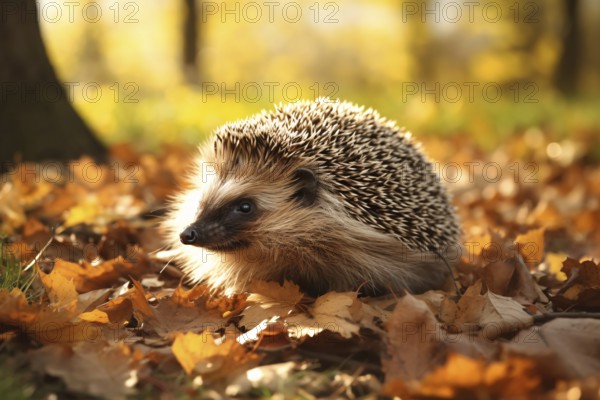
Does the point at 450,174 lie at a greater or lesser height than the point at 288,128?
lesser

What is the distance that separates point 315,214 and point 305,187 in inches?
7.7

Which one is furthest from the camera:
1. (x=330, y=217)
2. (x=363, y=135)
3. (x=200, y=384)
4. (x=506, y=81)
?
(x=506, y=81)

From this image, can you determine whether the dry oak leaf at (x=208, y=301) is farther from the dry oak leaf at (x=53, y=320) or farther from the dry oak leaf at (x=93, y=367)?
the dry oak leaf at (x=93, y=367)

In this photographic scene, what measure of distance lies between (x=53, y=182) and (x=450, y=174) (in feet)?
16.5

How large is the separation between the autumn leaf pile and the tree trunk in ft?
4.61

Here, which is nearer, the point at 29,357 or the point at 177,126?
the point at 29,357

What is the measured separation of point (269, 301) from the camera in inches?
143

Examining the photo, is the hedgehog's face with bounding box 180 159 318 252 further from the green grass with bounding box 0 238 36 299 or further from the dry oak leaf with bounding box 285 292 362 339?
the green grass with bounding box 0 238 36 299

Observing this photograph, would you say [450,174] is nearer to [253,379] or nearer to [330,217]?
[330,217]

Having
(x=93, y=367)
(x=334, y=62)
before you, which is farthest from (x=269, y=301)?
(x=334, y=62)

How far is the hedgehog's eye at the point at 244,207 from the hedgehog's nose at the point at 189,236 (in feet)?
1.15

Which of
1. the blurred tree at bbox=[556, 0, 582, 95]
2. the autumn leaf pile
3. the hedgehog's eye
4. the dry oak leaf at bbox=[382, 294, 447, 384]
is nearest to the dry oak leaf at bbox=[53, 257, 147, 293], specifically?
the autumn leaf pile

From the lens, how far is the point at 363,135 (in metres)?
4.19

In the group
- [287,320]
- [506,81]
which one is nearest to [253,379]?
[287,320]
